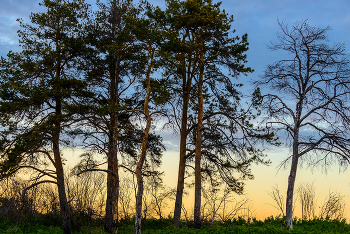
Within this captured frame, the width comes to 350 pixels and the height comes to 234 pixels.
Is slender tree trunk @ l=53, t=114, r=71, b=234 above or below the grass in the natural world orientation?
above

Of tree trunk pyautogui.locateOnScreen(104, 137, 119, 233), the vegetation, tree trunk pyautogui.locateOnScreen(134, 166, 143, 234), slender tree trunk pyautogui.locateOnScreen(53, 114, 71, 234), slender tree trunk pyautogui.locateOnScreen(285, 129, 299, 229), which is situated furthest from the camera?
slender tree trunk pyautogui.locateOnScreen(53, 114, 71, 234)

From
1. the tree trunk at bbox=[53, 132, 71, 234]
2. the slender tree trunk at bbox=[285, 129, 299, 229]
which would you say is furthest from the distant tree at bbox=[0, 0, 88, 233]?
the slender tree trunk at bbox=[285, 129, 299, 229]

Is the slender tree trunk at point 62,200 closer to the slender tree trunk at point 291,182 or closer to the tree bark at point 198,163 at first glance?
the tree bark at point 198,163

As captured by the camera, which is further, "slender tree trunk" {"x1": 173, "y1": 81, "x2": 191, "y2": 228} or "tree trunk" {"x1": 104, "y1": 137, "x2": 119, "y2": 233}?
"slender tree trunk" {"x1": 173, "y1": 81, "x2": 191, "y2": 228}

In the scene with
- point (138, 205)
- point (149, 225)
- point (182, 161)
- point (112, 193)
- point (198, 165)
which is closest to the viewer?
Answer: point (138, 205)

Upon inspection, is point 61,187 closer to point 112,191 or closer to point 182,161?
point 112,191

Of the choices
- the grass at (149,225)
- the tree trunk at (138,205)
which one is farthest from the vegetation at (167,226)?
the tree trunk at (138,205)

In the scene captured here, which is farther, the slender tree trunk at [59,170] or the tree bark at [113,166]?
the slender tree trunk at [59,170]

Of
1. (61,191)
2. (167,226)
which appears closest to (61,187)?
(61,191)

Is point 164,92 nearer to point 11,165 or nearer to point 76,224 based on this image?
point 11,165

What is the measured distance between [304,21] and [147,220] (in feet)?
44.9

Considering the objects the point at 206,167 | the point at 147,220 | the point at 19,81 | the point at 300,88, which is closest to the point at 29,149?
the point at 19,81

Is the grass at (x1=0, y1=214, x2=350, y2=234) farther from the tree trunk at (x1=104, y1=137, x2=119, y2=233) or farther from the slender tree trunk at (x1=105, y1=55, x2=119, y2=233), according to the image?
the slender tree trunk at (x1=105, y1=55, x2=119, y2=233)

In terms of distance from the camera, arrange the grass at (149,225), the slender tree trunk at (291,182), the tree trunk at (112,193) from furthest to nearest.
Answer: the grass at (149,225), the tree trunk at (112,193), the slender tree trunk at (291,182)
